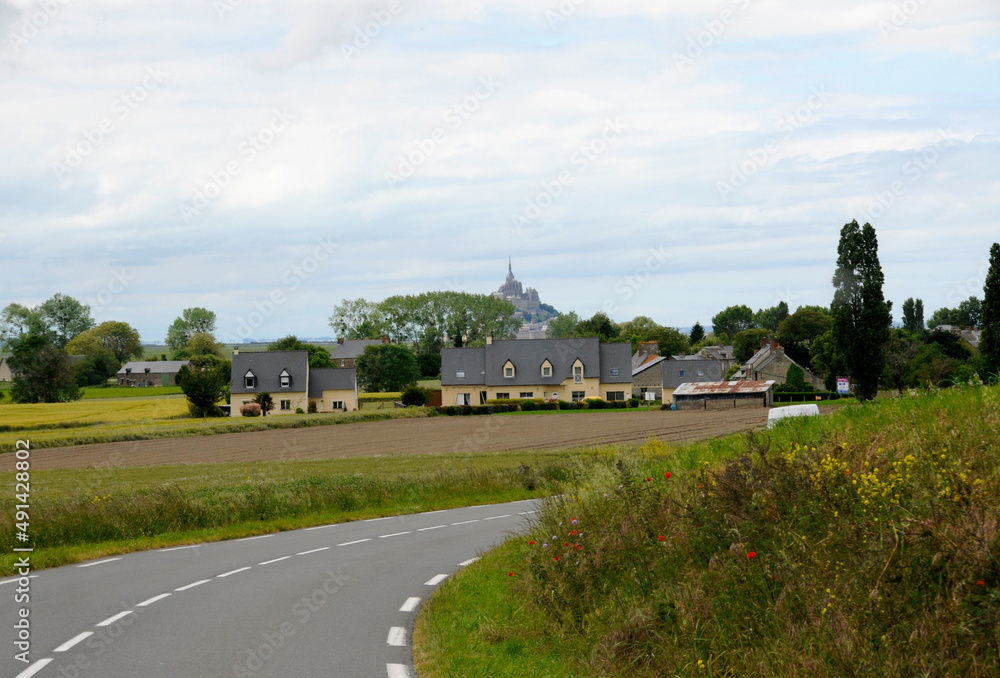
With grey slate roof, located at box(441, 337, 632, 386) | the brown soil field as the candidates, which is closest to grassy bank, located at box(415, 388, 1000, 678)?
the brown soil field

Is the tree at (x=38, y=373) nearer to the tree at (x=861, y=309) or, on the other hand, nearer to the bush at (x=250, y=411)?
the bush at (x=250, y=411)

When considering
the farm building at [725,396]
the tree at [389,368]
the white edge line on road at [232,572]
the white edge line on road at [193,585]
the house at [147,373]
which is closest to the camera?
the white edge line on road at [193,585]

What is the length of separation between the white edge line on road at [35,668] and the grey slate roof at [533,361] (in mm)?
95819

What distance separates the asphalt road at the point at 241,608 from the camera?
8.75m

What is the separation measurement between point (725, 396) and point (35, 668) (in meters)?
86.8

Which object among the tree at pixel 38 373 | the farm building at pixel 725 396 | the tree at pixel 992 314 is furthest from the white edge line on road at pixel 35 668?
the tree at pixel 38 373

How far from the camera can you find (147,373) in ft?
517

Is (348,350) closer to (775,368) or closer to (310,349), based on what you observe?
(310,349)

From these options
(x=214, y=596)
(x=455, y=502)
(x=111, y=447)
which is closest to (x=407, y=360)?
(x=111, y=447)

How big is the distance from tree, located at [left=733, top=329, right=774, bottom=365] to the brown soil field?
75695mm

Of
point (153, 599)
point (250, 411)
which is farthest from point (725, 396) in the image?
point (153, 599)

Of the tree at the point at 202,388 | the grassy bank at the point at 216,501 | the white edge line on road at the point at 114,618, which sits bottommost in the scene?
the grassy bank at the point at 216,501

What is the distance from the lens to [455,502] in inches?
1037

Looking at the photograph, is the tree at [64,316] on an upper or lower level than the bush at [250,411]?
upper
